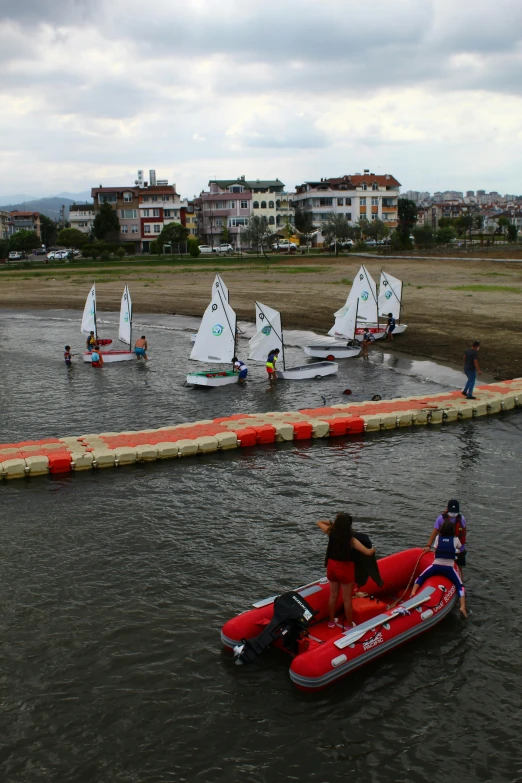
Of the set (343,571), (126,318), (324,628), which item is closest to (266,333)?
(126,318)

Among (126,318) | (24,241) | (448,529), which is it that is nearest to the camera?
(448,529)

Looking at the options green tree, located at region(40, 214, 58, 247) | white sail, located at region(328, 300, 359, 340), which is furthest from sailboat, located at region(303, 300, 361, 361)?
green tree, located at region(40, 214, 58, 247)

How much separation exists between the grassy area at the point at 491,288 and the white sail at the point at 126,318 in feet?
105

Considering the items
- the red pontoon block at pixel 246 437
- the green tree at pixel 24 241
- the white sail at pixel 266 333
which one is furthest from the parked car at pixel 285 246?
the red pontoon block at pixel 246 437

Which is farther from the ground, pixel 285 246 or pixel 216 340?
pixel 285 246

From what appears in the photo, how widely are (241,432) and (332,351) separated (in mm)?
18325

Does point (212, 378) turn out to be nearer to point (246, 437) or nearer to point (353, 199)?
point (246, 437)

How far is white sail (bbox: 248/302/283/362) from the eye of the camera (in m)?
35.9

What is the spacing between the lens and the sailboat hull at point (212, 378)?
114ft

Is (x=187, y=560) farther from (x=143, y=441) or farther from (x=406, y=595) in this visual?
(x=143, y=441)

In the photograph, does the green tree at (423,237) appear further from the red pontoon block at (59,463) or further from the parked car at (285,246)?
the red pontoon block at (59,463)

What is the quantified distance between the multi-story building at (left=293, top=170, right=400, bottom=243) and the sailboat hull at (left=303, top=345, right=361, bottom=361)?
107392 mm

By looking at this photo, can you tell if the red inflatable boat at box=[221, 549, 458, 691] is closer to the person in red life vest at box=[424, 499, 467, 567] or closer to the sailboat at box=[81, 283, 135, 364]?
the person in red life vest at box=[424, 499, 467, 567]

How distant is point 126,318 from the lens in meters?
43.5
